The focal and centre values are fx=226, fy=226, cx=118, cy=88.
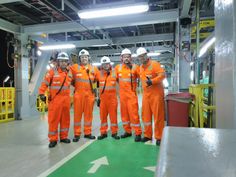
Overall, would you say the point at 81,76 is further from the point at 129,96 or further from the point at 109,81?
the point at 129,96

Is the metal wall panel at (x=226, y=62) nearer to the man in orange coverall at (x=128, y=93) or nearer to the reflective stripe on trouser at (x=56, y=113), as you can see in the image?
the man in orange coverall at (x=128, y=93)

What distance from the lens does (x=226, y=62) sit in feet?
6.81

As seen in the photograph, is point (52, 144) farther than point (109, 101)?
No

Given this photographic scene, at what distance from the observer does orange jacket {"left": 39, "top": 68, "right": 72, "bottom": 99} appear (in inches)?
187

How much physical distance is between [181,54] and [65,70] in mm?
3908

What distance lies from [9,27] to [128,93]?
234 inches

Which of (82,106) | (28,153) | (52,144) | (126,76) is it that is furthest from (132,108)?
(28,153)

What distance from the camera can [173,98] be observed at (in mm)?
4809

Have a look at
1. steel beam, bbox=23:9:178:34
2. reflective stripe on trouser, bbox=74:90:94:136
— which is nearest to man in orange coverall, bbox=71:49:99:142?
reflective stripe on trouser, bbox=74:90:94:136

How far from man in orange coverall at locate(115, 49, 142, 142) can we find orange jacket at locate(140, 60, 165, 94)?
14.4 inches

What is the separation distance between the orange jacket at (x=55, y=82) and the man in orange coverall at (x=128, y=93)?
1.20m

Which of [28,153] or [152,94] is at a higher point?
[152,94]

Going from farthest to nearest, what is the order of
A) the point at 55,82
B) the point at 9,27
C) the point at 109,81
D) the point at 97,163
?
the point at 9,27 < the point at 109,81 < the point at 55,82 < the point at 97,163

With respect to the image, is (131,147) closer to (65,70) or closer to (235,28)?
(65,70)
